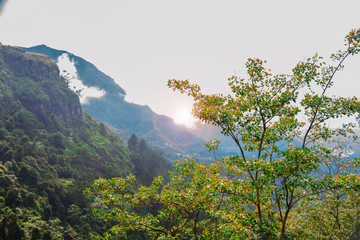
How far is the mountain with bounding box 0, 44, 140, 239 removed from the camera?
35969 millimetres

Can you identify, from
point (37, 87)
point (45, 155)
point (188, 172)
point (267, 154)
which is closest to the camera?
point (267, 154)

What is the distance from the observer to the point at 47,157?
58.8m

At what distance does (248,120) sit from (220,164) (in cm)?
463

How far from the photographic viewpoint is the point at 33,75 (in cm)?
9675

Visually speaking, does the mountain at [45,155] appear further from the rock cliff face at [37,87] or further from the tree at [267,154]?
the tree at [267,154]

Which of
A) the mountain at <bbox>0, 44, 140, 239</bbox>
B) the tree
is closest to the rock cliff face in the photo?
the mountain at <bbox>0, 44, 140, 239</bbox>

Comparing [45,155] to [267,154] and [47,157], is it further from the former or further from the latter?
[267,154]

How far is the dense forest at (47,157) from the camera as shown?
36.4 metres

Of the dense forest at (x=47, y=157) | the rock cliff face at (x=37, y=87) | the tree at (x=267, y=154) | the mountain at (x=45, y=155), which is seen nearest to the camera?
the tree at (x=267, y=154)

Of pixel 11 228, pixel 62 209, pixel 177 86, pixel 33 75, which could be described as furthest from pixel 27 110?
pixel 177 86

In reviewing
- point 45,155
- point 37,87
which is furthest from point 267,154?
point 37,87

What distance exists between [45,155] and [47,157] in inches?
31.5

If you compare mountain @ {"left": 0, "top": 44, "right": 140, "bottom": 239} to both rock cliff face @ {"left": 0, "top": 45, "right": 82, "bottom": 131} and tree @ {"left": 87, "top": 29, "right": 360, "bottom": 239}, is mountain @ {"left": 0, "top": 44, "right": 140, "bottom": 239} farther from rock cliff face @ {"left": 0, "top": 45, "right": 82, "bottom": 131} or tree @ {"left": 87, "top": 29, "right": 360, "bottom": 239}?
tree @ {"left": 87, "top": 29, "right": 360, "bottom": 239}

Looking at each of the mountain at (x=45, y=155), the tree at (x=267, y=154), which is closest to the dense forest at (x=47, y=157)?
the mountain at (x=45, y=155)
